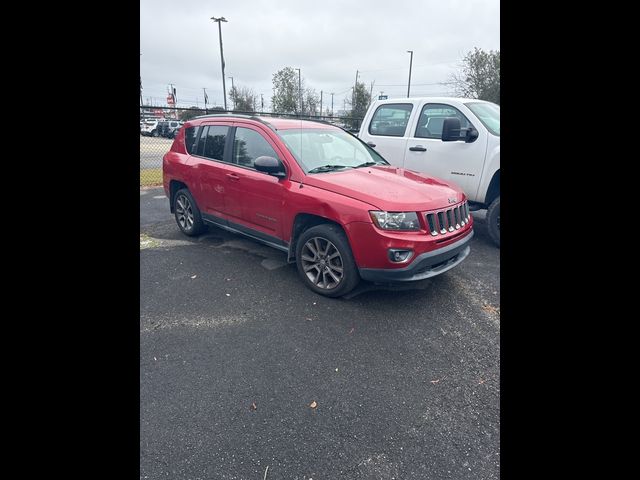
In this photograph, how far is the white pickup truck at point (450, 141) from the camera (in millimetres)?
4898

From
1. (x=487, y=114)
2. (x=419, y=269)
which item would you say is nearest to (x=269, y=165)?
(x=419, y=269)

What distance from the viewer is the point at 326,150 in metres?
4.11

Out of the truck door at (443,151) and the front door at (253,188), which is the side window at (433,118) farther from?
the front door at (253,188)

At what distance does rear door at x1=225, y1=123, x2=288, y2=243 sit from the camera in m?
3.83

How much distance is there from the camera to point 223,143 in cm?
450

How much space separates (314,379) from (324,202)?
63.7 inches

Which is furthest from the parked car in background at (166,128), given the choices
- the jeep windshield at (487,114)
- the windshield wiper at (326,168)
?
the jeep windshield at (487,114)

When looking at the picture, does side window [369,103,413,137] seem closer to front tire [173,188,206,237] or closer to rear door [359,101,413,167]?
rear door [359,101,413,167]

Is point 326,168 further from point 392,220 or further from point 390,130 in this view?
point 390,130
